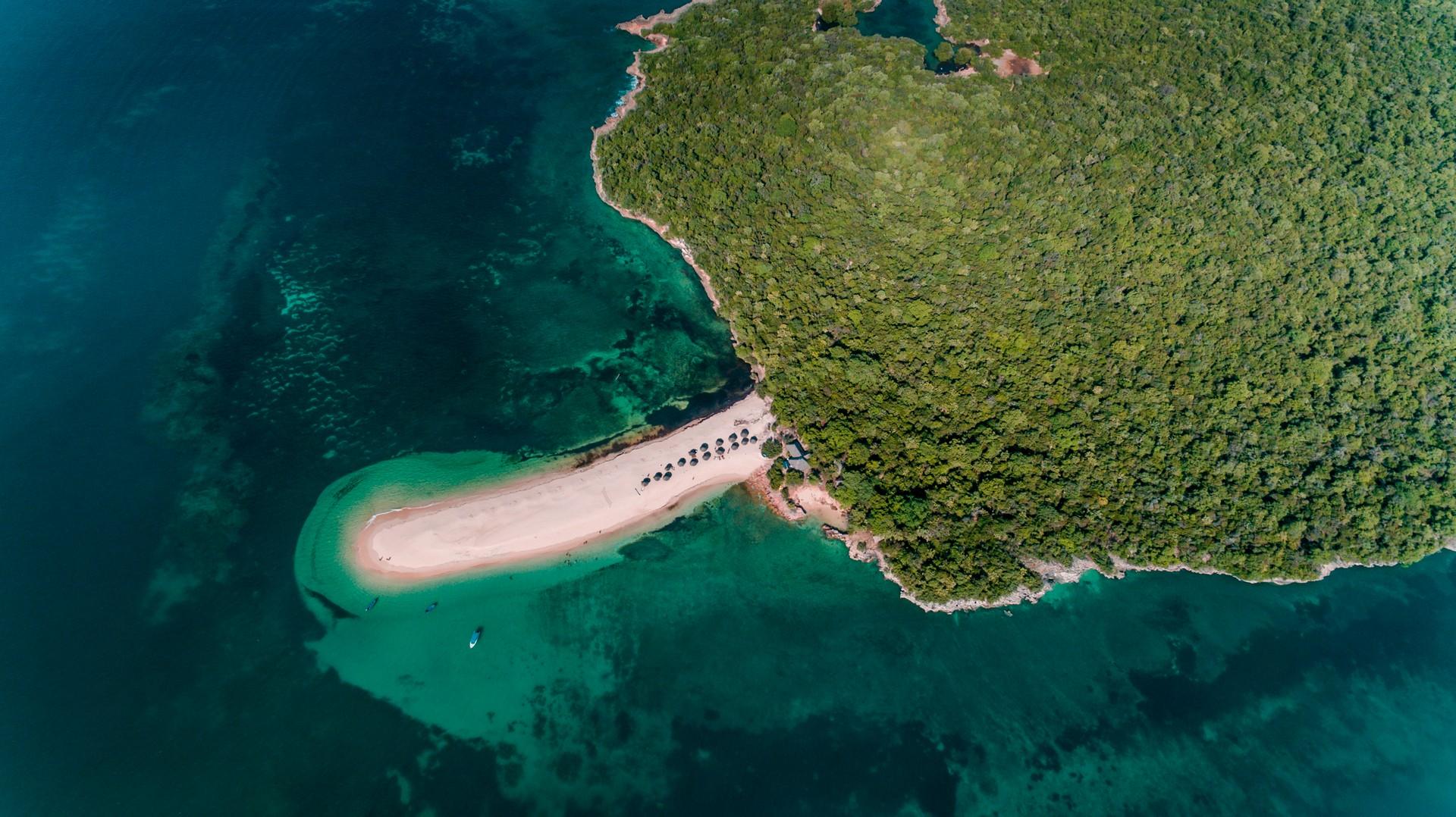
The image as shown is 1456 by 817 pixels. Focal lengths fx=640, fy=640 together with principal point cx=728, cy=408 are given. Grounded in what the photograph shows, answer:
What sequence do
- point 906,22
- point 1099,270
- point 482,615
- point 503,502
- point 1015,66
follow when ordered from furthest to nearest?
point 906,22, point 1015,66, point 1099,270, point 503,502, point 482,615

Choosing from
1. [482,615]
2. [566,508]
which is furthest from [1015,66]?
[482,615]

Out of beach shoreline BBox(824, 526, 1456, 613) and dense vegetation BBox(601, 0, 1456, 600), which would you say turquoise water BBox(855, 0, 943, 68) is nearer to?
dense vegetation BBox(601, 0, 1456, 600)

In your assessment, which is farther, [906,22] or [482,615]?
[906,22]

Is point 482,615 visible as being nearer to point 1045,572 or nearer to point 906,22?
point 1045,572

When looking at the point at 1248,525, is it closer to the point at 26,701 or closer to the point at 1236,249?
the point at 1236,249

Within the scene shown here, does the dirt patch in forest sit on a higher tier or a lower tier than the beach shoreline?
higher

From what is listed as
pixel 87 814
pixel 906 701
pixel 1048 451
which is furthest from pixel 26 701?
pixel 1048 451

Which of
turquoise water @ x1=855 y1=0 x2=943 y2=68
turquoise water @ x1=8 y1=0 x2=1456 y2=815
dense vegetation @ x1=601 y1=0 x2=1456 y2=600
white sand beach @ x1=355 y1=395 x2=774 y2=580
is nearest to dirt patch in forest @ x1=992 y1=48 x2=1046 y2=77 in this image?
dense vegetation @ x1=601 y1=0 x2=1456 y2=600
